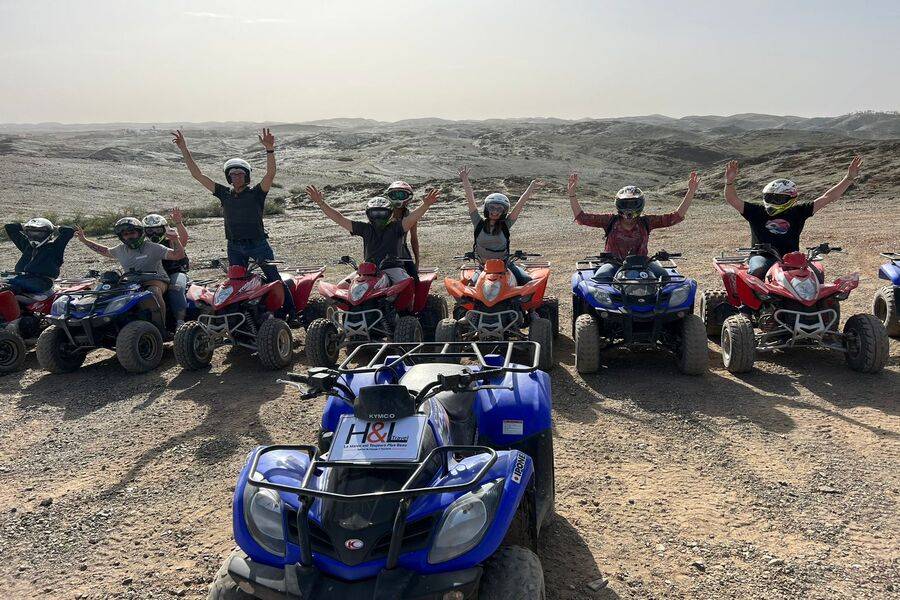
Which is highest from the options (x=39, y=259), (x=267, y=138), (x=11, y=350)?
(x=267, y=138)

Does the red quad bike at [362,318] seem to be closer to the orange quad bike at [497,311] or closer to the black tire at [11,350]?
the orange quad bike at [497,311]

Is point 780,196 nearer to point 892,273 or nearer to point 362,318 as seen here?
point 892,273

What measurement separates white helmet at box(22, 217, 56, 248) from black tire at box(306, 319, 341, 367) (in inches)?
178

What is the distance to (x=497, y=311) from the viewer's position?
7.43 meters

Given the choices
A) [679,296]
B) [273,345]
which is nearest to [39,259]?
[273,345]

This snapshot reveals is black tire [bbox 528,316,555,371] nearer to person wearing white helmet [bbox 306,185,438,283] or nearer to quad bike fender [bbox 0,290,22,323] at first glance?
person wearing white helmet [bbox 306,185,438,283]

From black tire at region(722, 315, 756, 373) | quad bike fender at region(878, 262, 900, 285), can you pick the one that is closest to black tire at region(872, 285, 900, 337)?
quad bike fender at region(878, 262, 900, 285)

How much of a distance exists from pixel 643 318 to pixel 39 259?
26.3 ft

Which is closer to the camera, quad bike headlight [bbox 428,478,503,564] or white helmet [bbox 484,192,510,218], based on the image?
quad bike headlight [bbox 428,478,503,564]

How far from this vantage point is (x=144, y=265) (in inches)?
340

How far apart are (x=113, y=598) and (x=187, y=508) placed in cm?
98

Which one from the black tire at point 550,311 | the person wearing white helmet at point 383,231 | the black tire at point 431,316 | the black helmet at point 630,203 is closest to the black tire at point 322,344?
the person wearing white helmet at point 383,231

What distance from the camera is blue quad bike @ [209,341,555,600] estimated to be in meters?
2.67

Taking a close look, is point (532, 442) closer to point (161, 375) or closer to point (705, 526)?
point (705, 526)
